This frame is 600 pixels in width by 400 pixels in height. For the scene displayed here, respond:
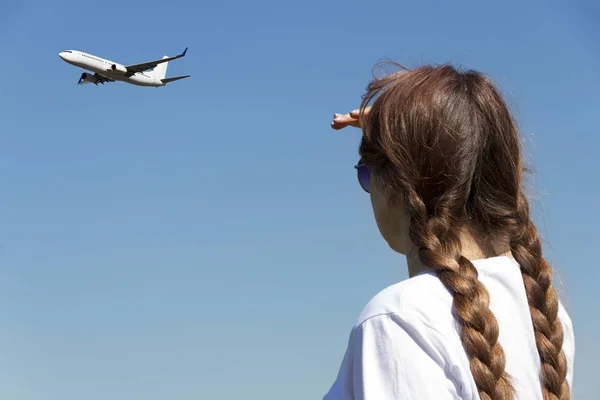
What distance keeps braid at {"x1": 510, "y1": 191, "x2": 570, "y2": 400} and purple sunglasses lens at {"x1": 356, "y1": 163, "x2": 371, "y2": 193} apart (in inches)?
18.4

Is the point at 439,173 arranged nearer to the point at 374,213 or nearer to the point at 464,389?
the point at 374,213

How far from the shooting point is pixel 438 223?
2021 millimetres

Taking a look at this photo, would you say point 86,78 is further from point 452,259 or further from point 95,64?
point 452,259

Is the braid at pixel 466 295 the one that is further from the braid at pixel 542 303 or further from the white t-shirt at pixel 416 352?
the braid at pixel 542 303

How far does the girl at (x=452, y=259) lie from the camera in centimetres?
180

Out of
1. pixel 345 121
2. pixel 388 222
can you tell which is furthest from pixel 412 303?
pixel 345 121

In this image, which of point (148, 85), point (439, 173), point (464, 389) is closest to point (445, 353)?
point (464, 389)

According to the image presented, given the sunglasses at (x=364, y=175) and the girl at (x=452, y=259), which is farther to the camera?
the sunglasses at (x=364, y=175)

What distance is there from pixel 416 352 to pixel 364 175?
2.25ft

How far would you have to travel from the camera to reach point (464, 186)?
208 centimetres

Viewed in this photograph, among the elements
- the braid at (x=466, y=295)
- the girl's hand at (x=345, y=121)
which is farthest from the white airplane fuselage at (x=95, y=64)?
the braid at (x=466, y=295)

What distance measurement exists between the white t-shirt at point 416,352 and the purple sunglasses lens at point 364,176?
16.0 inches

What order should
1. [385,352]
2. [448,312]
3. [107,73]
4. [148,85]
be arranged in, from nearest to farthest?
[385,352] → [448,312] → [107,73] → [148,85]

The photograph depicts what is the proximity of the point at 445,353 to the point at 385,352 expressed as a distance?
0.52 feet
